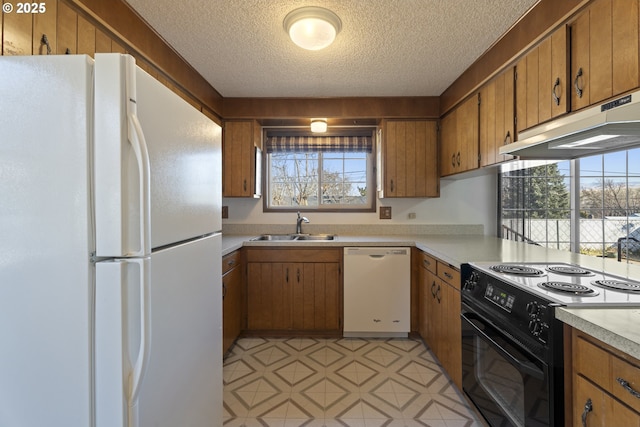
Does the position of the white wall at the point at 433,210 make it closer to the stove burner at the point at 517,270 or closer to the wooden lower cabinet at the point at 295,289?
the wooden lower cabinet at the point at 295,289

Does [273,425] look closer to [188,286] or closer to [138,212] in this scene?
[188,286]

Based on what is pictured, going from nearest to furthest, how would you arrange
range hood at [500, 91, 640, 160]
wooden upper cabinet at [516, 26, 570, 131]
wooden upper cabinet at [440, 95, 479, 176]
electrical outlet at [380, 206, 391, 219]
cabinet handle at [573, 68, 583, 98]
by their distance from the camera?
range hood at [500, 91, 640, 160]
cabinet handle at [573, 68, 583, 98]
wooden upper cabinet at [516, 26, 570, 131]
wooden upper cabinet at [440, 95, 479, 176]
electrical outlet at [380, 206, 391, 219]

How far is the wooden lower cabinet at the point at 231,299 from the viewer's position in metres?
2.32

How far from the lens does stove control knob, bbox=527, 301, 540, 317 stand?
1.12 meters

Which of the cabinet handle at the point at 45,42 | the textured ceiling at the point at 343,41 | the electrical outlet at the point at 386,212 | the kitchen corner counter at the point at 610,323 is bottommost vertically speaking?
the kitchen corner counter at the point at 610,323

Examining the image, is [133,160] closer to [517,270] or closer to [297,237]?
[517,270]

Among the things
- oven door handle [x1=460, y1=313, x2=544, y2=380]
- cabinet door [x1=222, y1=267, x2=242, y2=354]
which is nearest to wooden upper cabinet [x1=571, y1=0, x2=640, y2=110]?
oven door handle [x1=460, y1=313, x2=544, y2=380]

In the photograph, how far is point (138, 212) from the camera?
0.82m

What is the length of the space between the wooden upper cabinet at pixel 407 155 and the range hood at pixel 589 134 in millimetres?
1264

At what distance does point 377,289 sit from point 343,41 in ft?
6.43

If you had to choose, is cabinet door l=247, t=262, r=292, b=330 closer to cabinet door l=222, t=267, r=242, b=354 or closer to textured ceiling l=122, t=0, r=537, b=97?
cabinet door l=222, t=267, r=242, b=354

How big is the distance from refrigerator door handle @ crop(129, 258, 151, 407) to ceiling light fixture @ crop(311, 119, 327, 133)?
2467 mm

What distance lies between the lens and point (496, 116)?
6.88 feet

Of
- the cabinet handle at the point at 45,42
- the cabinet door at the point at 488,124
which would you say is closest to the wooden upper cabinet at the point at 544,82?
the cabinet door at the point at 488,124
